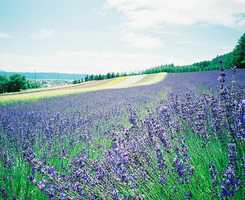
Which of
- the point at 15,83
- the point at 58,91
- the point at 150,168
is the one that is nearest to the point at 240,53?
the point at 58,91

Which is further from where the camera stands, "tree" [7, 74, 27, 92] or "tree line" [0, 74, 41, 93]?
"tree" [7, 74, 27, 92]

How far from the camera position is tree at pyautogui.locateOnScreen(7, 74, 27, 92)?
41.8 m

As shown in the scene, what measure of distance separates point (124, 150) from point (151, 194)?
39 centimetres

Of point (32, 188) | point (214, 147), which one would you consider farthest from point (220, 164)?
point (32, 188)

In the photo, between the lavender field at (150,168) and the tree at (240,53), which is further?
the tree at (240,53)

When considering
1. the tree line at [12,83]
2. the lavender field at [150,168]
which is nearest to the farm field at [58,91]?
the lavender field at [150,168]

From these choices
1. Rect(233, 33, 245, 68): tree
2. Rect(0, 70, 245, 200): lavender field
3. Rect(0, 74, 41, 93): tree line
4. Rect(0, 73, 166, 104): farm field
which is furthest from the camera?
Rect(0, 74, 41, 93): tree line

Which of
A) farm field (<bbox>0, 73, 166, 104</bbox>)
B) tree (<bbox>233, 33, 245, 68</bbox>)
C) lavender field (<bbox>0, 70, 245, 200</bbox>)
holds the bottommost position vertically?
farm field (<bbox>0, 73, 166, 104</bbox>)

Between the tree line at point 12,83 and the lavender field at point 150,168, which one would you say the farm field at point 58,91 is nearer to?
the lavender field at point 150,168

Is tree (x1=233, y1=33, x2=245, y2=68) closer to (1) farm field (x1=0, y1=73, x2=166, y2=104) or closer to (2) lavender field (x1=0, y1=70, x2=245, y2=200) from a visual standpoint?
(1) farm field (x1=0, y1=73, x2=166, y2=104)

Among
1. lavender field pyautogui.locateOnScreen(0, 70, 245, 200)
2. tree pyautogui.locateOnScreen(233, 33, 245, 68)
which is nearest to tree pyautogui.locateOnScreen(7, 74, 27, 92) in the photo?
tree pyautogui.locateOnScreen(233, 33, 245, 68)

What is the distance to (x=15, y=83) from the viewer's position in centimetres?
4238

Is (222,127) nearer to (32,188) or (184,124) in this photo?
(184,124)

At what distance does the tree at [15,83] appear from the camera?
41.8 metres
